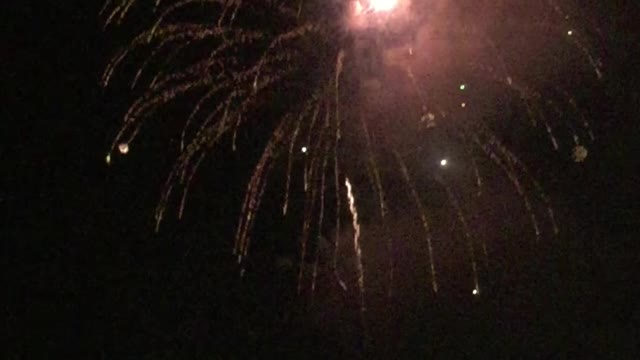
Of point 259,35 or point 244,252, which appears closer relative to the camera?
point 259,35

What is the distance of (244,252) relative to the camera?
10.3ft

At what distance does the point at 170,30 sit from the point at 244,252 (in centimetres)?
85

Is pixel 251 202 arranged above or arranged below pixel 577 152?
below

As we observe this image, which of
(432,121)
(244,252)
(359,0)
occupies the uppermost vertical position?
(359,0)

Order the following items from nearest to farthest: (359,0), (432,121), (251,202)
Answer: (359,0) → (432,121) → (251,202)

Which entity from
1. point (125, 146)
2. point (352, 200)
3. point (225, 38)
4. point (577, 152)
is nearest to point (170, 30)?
point (225, 38)

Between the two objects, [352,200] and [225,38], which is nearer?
[225,38]

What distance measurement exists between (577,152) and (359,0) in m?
1.03

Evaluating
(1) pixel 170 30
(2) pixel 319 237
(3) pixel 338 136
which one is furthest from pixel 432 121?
(1) pixel 170 30

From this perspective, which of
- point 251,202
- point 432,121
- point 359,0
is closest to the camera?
point 359,0

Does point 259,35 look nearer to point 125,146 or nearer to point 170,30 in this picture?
point 170,30

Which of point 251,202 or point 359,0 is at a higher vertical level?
point 359,0

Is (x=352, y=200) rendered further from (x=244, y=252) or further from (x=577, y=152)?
(x=577, y=152)

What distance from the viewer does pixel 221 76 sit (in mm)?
2693
